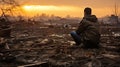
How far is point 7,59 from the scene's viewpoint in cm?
1074

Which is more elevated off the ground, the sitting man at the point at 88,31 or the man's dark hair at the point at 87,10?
the man's dark hair at the point at 87,10

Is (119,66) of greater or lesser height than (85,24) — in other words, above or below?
below

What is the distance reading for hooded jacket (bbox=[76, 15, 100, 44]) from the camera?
41.3 ft

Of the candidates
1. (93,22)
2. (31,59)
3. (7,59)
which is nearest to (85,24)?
(93,22)

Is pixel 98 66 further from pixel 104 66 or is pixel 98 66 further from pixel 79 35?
pixel 79 35

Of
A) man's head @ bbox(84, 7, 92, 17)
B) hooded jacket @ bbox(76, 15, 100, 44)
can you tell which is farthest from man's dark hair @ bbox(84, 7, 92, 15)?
hooded jacket @ bbox(76, 15, 100, 44)

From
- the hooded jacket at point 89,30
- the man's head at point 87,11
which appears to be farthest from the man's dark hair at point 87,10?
the hooded jacket at point 89,30

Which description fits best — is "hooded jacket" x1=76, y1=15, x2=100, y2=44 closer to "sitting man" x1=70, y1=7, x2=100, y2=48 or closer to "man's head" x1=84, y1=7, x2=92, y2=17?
"sitting man" x1=70, y1=7, x2=100, y2=48

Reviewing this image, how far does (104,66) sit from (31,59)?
9.70 feet

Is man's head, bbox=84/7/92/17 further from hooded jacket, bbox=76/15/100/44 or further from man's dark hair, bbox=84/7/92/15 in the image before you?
hooded jacket, bbox=76/15/100/44

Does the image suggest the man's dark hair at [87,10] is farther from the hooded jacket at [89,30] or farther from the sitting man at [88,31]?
the hooded jacket at [89,30]

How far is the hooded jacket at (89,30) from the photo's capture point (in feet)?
41.3

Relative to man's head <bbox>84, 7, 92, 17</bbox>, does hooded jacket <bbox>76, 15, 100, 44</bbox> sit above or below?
below

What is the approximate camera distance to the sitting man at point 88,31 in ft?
41.3
